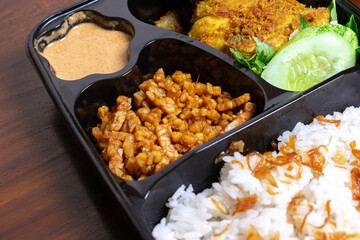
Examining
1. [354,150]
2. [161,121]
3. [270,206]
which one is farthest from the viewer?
[161,121]

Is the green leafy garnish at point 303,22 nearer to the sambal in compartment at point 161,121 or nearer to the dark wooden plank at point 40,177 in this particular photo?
the sambal in compartment at point 161,121

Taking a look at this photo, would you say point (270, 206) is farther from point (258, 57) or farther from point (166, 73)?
point (166, 73)

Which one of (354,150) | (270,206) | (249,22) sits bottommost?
(270,206)

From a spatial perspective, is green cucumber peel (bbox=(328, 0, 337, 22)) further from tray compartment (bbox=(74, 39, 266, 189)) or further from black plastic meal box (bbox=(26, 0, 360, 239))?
tray compartment (bbox=(74, 39, 266, 189))

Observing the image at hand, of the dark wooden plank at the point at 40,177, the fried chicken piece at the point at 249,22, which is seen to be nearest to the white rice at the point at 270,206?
the dark wooden plank at the point at 40,177

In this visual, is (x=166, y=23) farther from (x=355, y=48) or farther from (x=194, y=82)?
(x=355, y=48)

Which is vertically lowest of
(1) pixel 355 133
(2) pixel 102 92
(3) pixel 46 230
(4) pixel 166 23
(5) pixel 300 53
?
(3) pixel 46 230

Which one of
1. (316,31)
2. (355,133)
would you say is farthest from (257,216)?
(316,31)

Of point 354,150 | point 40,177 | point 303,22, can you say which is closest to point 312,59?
point 303,22
